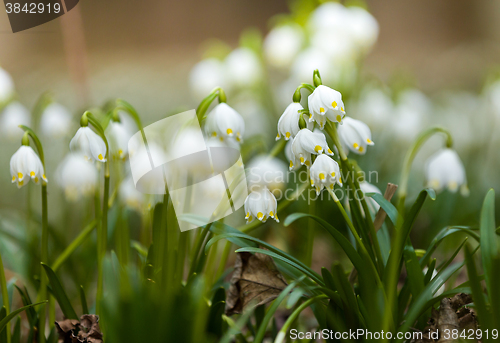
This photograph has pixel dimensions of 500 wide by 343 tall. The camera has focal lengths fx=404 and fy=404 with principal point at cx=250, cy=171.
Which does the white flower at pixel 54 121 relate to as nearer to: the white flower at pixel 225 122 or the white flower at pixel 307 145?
the white flower at pixel 225 122

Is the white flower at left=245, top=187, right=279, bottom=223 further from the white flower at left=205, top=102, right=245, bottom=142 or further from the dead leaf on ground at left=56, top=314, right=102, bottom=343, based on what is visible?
the dead leaf on ground at left=56, top=314, right=102, bottom=343

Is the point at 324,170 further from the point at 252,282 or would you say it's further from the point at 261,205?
the point at 252,282

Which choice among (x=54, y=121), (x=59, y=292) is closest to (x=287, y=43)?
(x=54, y=121)

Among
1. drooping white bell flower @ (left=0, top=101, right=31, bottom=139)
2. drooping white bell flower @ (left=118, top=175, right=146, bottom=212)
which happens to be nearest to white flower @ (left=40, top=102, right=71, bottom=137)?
drooping white bell flower @ (left=0, top=101, right=31, bottom=139)

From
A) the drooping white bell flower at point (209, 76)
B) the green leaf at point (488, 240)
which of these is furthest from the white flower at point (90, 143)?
the drooping white bell flower at point (209, 76)

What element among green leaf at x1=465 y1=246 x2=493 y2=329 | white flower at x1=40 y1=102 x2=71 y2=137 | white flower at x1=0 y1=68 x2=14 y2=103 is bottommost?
green leaf at x1=465 y1=246 x2=493 y2=329

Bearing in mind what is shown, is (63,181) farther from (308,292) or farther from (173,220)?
(308,292)
